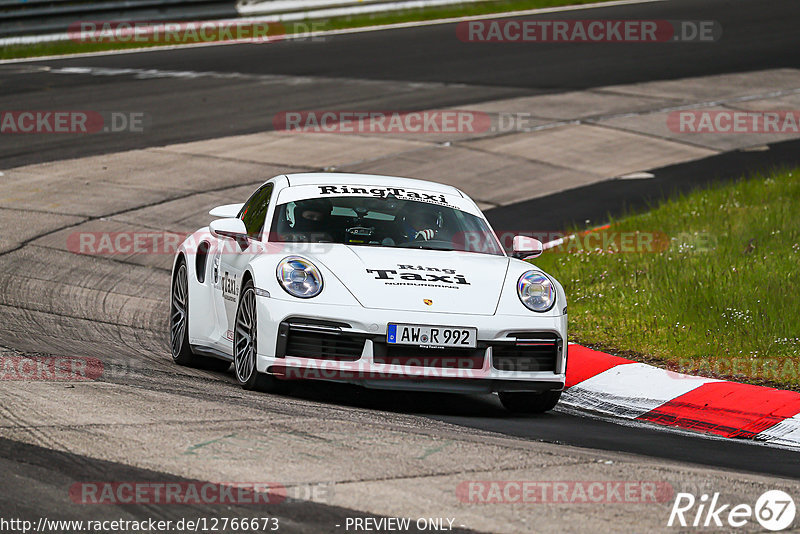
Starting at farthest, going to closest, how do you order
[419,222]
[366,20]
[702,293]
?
[366,20]
[702,293]
[419,222]

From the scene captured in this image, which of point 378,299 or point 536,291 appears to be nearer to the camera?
point 378,299

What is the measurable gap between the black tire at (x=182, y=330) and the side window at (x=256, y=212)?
0.59 metres

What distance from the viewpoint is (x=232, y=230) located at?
26.6ft

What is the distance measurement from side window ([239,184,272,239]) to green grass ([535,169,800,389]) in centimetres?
251

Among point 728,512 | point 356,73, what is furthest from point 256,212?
point 356,73

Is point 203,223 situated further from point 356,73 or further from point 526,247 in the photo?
point 356,73

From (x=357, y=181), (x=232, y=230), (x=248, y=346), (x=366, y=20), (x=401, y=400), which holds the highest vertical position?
(x=366, y=20)

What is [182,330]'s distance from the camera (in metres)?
8.90

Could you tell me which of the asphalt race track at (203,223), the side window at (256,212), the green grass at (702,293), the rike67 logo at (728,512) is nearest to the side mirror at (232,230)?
the side window at (256,212)

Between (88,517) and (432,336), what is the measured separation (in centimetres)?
291

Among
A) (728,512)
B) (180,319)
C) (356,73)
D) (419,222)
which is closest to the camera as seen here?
(728,512)

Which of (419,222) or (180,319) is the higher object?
(419,222)

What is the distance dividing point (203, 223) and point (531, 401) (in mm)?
7196

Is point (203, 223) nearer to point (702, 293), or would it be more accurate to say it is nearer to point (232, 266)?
point (232, 266)
